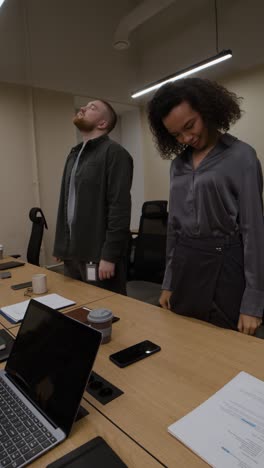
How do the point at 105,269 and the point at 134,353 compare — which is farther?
the point at 105,269

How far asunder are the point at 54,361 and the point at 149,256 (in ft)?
6.31

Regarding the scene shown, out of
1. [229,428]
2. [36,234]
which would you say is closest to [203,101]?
[229,428]

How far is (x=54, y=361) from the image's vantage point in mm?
781

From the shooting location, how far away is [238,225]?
1184mm

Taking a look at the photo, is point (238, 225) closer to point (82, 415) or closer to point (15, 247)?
point (82, 415)

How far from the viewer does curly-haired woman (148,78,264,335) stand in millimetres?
1116

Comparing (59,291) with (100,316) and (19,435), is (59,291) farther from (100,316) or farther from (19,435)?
(19,435)

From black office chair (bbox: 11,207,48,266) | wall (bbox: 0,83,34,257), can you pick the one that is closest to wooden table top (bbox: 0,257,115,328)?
black office chair (bbox: 11,207,48,266)

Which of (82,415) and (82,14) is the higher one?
(82,14)

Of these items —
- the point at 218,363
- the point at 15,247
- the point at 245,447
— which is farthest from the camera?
the point at 15,247

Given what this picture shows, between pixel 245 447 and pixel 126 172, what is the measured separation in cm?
137

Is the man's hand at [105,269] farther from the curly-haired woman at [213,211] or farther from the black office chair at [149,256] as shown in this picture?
the black office chair at [149,256]

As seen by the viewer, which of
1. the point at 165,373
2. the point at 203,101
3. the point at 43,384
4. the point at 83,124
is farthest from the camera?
the point at 83,124

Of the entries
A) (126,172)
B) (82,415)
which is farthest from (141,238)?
(82,415)
